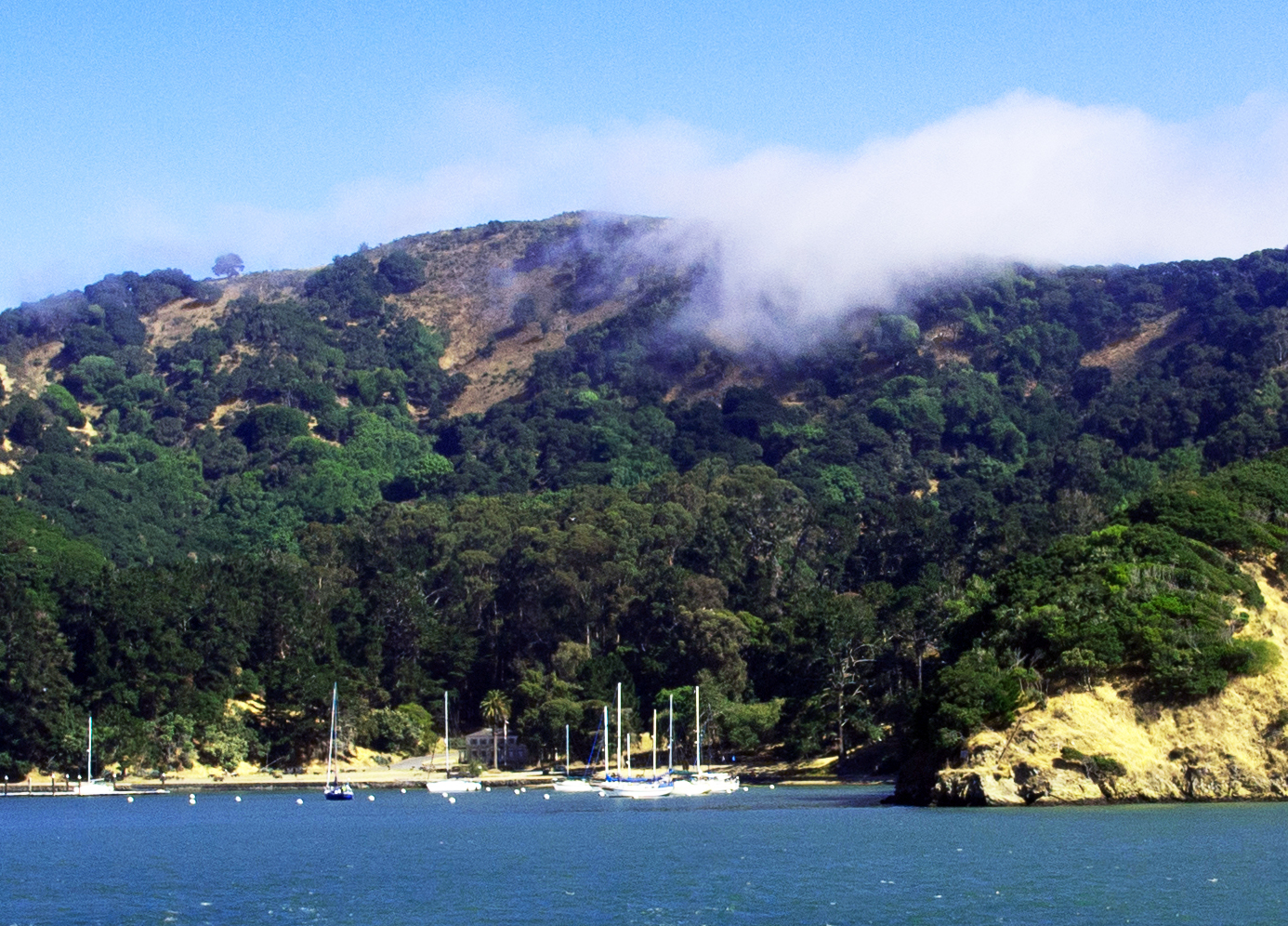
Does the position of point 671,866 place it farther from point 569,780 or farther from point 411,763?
point 411,763

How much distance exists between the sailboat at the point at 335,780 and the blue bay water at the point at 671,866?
13.7 meters

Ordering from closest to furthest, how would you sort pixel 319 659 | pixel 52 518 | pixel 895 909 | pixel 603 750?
pixel 895 909 < pixel 603 750 < pixel 319 659 < pixel 52 518

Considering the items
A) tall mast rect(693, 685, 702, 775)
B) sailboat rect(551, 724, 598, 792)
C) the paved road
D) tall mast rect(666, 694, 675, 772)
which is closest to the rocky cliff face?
tall mast rect(693, 685, 702, 775)

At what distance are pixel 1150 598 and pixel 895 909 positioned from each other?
39.9 meters

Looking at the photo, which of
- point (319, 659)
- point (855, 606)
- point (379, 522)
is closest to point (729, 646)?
point (855, 606)

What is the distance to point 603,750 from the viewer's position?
133000mm

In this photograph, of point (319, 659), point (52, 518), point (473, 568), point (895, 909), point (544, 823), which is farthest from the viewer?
point (52, 518)

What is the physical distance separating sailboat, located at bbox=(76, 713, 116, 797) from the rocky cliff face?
5806 cm

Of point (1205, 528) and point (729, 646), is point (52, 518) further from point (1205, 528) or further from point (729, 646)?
point (1205, 528)

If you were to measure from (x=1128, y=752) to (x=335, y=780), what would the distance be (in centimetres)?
5581

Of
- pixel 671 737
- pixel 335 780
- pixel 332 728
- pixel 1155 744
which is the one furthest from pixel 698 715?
pixel 1155 744

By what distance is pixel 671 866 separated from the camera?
68500mm

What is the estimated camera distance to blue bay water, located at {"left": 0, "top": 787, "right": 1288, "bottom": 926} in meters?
56.4

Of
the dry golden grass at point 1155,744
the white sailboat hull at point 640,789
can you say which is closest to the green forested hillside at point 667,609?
the dry golden grass at point 1155,744
